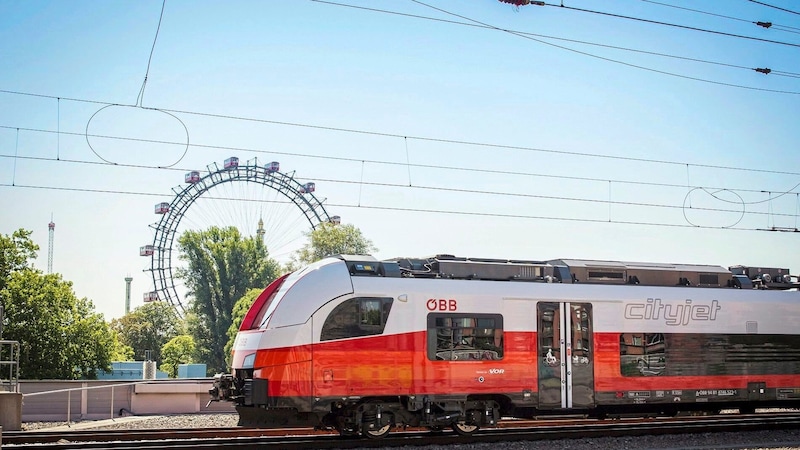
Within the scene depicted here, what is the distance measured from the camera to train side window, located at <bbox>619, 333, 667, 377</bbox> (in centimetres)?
1870

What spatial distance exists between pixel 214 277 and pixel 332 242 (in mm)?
24770

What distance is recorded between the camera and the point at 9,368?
4522cm

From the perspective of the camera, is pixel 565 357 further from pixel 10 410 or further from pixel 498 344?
pixel 10 410

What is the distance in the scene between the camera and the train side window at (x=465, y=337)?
55.8ft

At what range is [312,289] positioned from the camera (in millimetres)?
16328

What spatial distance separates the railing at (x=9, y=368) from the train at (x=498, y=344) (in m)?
7.44

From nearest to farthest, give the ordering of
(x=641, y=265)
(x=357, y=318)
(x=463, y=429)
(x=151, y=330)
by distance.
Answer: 1. (x=357, y=318)
2. (x=463, y=429)
3. (x=641, y=265)
4. (x=151, y=330)

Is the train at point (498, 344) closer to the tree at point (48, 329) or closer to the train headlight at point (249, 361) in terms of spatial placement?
the train headlight at point (249, 361)

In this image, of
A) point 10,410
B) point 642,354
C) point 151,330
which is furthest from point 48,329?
point 151,330

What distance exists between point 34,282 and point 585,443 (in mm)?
52956

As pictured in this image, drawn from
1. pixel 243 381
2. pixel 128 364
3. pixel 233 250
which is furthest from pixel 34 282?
pixel 243 381

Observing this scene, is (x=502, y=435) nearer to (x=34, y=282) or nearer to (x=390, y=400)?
(x=390, y=400)

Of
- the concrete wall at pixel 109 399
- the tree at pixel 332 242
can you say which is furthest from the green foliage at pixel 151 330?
the concrete wall at pixel 109 399

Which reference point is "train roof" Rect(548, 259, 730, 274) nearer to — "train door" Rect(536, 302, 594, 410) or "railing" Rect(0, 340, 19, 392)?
"train door" Rect(536, 302, 594, 410)
